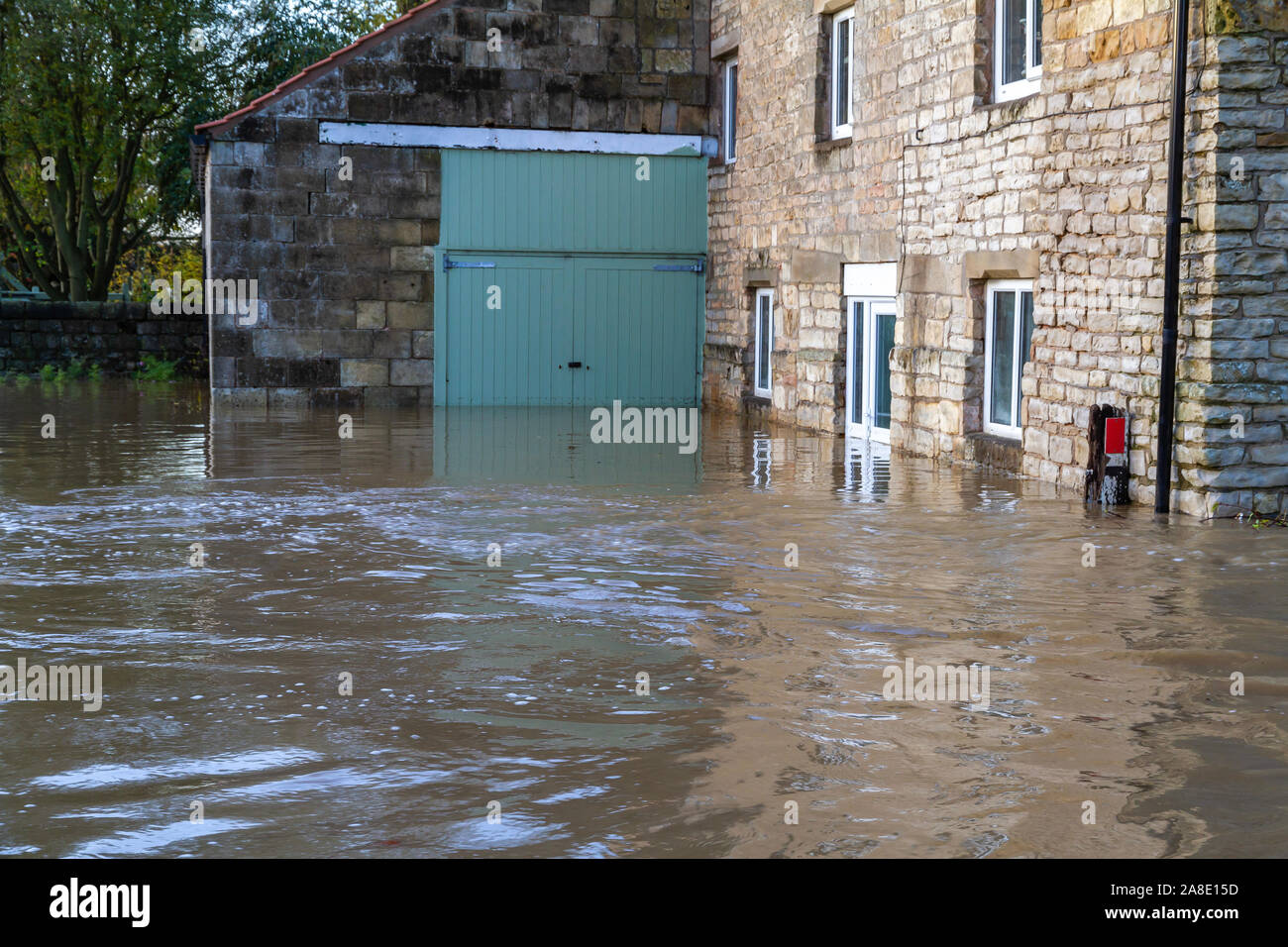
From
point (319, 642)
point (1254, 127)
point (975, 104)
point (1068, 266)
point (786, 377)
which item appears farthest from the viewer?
point (786, 377)

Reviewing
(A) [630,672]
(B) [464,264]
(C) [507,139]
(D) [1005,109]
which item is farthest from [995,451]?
(C) [507,139]

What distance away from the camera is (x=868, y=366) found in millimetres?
14625

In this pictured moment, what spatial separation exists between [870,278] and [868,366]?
2.83 feet

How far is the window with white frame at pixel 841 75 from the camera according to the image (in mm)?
14906

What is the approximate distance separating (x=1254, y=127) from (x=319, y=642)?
619cm

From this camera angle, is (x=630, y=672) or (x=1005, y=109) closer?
(x=630, y=672)

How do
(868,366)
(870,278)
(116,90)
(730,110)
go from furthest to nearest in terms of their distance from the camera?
(116,90) < (730,110) < (868,366) < (870,278)
